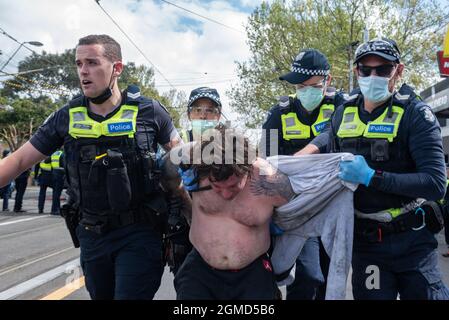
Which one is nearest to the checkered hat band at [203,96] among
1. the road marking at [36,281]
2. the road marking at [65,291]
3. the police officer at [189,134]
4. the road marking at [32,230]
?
the police officer at [189,134]

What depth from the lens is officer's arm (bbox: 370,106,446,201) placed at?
2.42 metres

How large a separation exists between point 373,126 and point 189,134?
175cm

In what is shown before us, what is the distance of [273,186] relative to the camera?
263cm

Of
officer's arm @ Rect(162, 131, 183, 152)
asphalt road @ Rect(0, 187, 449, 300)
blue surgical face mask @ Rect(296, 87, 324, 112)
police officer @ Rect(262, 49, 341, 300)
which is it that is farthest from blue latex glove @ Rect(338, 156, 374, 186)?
asphalt road @ Rect(0, 187, 449, 300)

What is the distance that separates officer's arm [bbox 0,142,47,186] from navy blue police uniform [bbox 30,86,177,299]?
0.15ft

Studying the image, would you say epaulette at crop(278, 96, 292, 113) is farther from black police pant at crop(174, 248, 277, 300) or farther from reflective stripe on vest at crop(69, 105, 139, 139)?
black police pant at crop(174, 248, 277, 300)

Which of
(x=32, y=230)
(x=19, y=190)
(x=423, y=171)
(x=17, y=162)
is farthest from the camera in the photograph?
(x=19, y=190)

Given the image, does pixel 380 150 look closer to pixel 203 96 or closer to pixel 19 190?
pixel 203 96

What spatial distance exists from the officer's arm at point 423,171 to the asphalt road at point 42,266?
2323 millimetres

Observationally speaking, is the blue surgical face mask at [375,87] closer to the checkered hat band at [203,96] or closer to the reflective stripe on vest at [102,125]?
the reflective stripe on vest at [102,125]

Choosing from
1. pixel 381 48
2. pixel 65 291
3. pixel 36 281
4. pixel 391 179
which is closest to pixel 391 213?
pixel 391 179

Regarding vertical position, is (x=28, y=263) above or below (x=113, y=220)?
below
